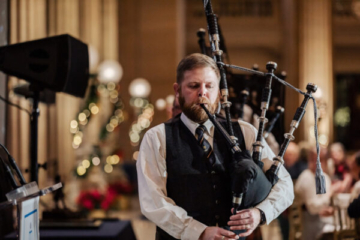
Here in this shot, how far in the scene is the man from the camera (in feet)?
8.67

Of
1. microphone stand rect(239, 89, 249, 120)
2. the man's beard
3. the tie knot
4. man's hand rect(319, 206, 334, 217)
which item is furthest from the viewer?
man's hand rect(319, 206, 334, 217)

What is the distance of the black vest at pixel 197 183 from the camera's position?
2689 millimetres

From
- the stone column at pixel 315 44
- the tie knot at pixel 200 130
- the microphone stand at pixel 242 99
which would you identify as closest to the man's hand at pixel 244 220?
the tie knot at pixel 200 130

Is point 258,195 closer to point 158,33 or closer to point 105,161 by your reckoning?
point 105,161

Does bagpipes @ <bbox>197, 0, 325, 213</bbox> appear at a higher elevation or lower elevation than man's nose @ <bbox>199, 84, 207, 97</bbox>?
lower

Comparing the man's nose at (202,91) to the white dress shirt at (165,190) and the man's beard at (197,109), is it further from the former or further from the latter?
the white dress shirt at (165,190)

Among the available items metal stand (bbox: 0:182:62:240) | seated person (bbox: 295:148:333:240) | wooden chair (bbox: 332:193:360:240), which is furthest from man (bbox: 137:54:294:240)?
seated person (bbox: 295:148:333:240)

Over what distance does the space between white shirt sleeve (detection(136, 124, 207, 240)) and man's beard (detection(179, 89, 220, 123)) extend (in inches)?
6.7

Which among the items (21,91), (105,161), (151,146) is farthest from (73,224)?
(105,161)

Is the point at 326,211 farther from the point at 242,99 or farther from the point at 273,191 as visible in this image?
the point at 273,191

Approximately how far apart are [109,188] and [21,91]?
7.40 meters

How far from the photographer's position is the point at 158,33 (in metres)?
17.9

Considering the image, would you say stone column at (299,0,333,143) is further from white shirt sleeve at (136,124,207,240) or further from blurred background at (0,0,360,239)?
white shirt sleeve at (136,124,207,240)

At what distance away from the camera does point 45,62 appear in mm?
4180
